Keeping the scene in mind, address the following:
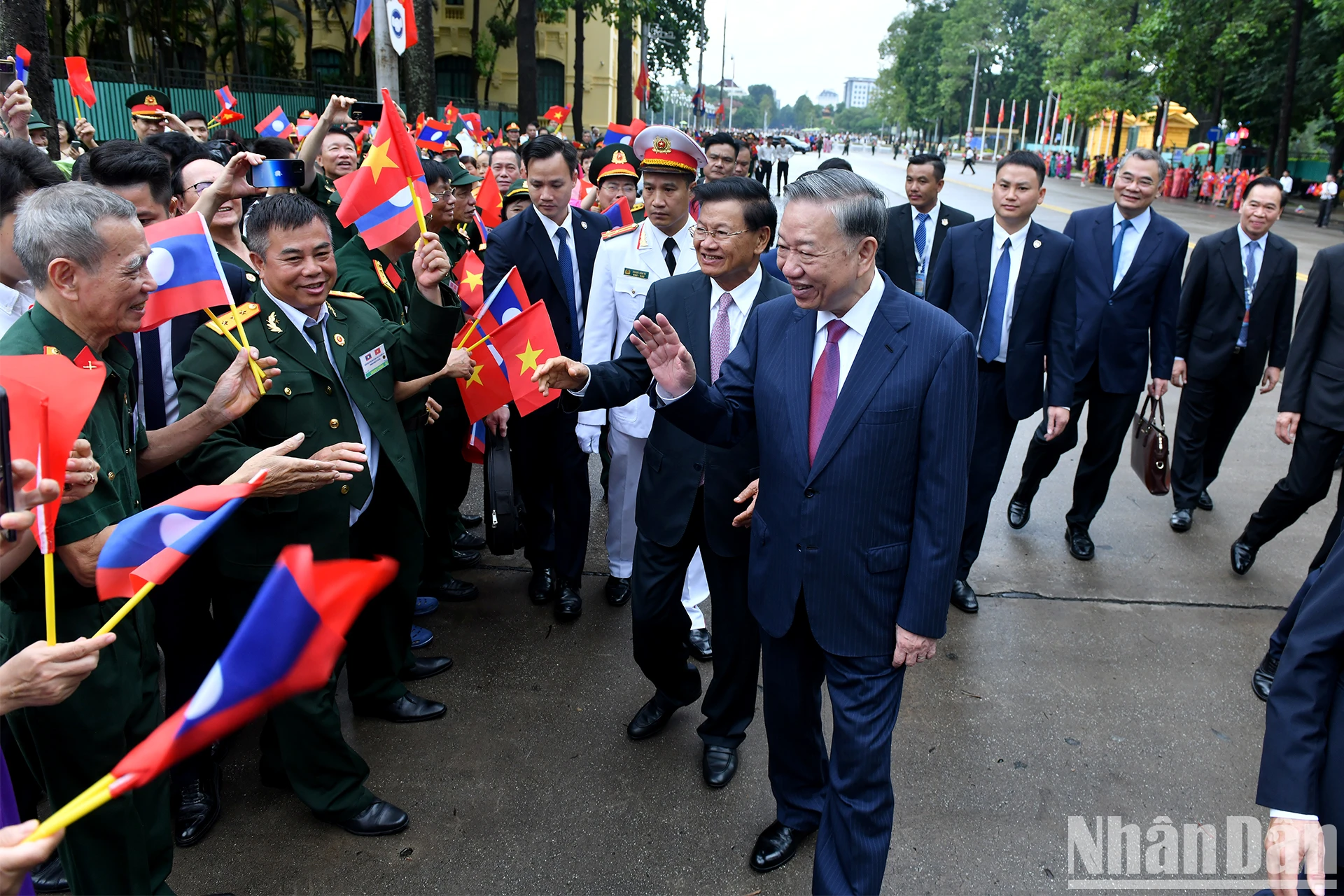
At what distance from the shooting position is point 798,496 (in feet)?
9.01

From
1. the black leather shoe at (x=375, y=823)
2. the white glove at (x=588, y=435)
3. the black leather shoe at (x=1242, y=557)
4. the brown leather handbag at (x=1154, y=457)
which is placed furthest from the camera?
the brown leather handbag at (x=1154, y=457)

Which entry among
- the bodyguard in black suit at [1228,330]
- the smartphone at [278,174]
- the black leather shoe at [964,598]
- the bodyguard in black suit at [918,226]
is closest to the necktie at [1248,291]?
the bodyguard in black suit at [1228,330]

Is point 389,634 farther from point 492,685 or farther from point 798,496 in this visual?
point 798,496

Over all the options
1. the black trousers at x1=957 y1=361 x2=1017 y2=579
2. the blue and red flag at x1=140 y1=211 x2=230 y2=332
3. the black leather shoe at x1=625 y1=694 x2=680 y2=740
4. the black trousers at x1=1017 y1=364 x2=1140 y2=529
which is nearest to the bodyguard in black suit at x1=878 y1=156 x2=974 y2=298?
the black trousers at x1=1017 y1=364 x2=1140 y2=529

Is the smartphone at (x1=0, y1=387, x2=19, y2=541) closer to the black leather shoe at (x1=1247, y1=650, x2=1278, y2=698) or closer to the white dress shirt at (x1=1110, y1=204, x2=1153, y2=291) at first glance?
the black leather shoe at (x1=1247, y1=650, x2=1278, y2=698)

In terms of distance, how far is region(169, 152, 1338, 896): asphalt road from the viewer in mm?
3107

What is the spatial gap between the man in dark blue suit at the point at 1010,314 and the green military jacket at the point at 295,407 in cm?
280

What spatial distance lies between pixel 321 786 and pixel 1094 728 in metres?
3.02

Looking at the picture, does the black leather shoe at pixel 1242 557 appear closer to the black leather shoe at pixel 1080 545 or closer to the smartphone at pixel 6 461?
the black leather shoe at pixel 1080 545

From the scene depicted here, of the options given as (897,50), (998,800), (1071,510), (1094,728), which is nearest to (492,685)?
(998,800)

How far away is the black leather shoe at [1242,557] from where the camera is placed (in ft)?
17.7

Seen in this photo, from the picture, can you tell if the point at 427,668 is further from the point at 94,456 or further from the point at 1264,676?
the point at 1264,676

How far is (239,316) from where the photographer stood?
303cm

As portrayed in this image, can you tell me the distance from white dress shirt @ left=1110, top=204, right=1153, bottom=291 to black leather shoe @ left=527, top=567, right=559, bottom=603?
11.7 feet
